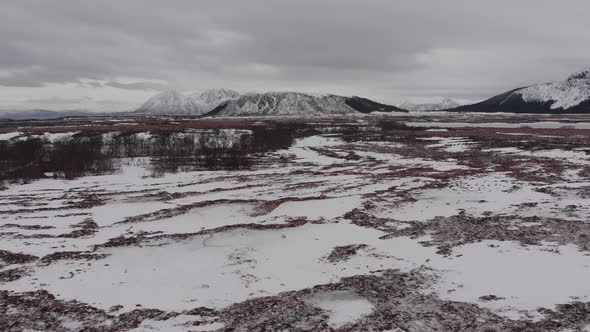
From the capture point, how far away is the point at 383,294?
37.2 ft

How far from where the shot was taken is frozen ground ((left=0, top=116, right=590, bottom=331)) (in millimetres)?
10242

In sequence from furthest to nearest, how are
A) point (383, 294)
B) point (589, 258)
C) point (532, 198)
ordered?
point (532, 198)
point (589, 258)
point (383, 294)

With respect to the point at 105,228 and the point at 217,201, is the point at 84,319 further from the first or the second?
the point at 217,201

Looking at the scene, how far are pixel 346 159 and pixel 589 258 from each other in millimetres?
31022

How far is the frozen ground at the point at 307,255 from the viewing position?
33.6 ft

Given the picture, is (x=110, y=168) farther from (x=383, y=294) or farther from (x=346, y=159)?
(x=383, y=294)

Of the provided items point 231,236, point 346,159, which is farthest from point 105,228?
point 346,159

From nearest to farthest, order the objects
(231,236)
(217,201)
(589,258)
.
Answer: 1. (589,258)
2. (231,236)
3. (217,201)

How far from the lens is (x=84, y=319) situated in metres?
10.3

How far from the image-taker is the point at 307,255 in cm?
1496

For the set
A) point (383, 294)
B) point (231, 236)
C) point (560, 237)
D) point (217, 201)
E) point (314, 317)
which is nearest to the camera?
point (314, 317)

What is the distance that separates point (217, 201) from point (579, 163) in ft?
90.1

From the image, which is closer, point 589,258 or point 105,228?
point 589,258

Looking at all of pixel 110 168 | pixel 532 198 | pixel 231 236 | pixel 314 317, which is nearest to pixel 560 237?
pixel 532 198
